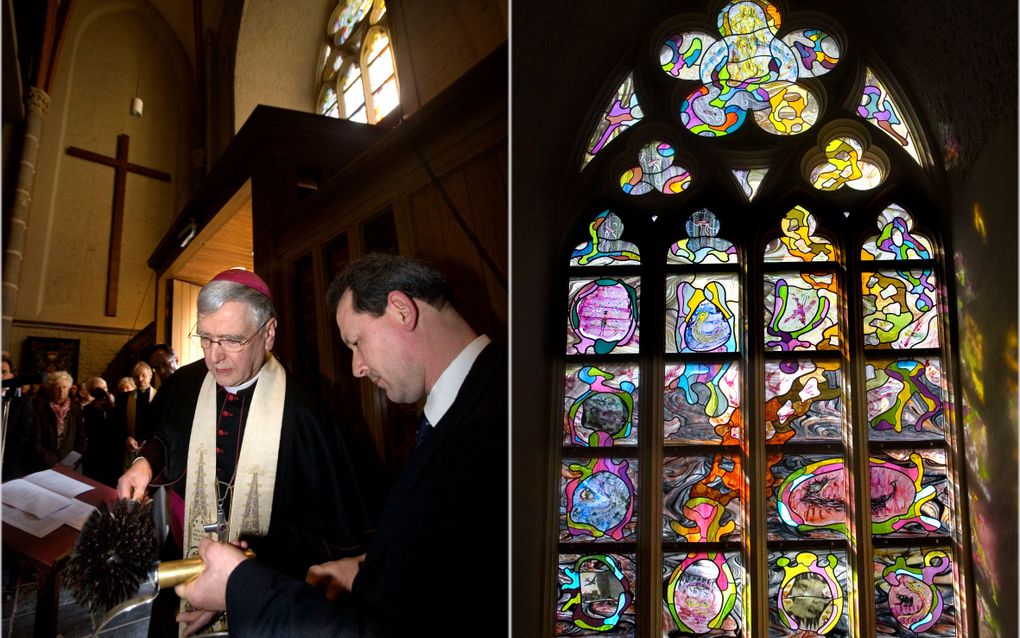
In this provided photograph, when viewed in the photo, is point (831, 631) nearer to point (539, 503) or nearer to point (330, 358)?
point (539, 503)

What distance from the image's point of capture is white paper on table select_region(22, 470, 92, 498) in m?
1.66

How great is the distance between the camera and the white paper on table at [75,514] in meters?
1.62

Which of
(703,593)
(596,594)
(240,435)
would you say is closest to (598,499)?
(596,594)

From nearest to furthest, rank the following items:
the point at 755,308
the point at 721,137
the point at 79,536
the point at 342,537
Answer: the point at 79,536 → the point at 342,537 → the point at 755,308 → the point at 721,137

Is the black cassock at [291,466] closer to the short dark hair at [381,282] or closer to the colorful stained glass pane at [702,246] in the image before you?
the short dark hair at [381,282]

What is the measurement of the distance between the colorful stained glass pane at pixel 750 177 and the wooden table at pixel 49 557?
10.2 ft

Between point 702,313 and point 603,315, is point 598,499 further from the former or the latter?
point 702,313

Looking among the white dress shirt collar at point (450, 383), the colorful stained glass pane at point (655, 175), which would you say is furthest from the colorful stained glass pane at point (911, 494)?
the white dress shirt collar at point (450, 383)

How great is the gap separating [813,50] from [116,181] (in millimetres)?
3455

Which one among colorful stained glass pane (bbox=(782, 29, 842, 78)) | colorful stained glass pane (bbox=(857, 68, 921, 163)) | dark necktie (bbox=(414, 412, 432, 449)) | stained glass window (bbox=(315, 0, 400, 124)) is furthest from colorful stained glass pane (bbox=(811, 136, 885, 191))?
dark necktie (bbox=(414, 412, 432, 449))

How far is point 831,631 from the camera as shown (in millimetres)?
3234

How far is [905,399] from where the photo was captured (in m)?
3.46

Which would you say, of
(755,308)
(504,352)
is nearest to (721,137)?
(755,308)

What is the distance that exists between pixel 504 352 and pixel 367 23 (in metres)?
1.01
